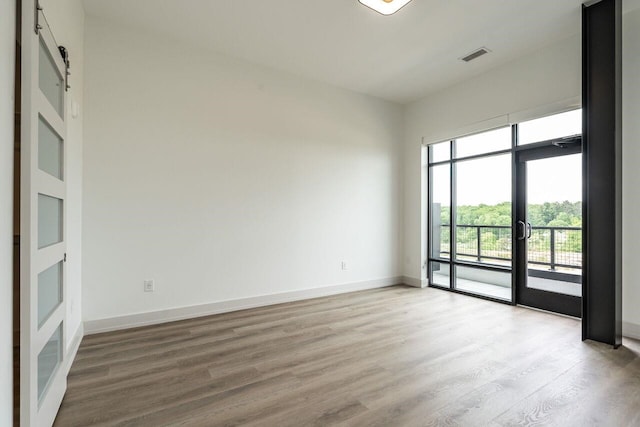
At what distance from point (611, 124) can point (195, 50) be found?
436 cm

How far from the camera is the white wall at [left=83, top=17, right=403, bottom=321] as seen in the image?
3176 mm

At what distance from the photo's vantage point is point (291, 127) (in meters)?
4.34

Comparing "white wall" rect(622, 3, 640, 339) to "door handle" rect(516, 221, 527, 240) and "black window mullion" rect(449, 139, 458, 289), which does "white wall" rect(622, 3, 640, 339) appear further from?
"black window mullion" rect(449, 139, 458, 289)

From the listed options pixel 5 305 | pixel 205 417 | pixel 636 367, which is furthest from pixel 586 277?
pixel 5 305

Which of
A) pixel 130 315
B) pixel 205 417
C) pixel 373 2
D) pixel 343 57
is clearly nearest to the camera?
pixel 205 417

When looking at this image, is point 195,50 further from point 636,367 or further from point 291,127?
point 636,367

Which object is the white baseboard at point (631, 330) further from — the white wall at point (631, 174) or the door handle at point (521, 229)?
the door handle at point (521, 229)

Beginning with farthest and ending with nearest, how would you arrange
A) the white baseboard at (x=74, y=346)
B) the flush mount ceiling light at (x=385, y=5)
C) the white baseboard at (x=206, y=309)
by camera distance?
the white baseboard at (x=206, y=309) < the flush mount ceiling light at (x=385, y=5) < the white baseboard at (x=74, y=346)

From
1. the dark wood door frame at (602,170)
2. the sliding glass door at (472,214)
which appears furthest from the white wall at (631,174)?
the sliding glass door at (472,214)

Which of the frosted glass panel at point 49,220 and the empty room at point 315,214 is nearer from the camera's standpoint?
the frosted glass panel at point 49,220

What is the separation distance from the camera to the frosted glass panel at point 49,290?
165cm

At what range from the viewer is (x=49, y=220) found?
180 centimetres

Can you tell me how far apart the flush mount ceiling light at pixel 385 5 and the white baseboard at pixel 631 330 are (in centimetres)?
377

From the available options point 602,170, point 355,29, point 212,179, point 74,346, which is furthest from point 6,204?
point 602,170
